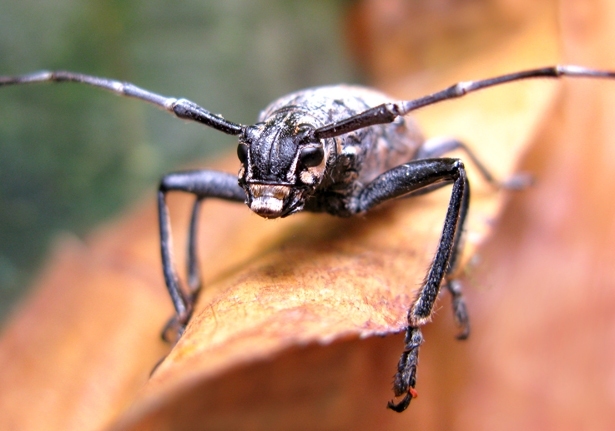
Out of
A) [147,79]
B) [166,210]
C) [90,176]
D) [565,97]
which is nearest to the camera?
[166,210]

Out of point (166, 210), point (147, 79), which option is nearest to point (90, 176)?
point (147, 79)

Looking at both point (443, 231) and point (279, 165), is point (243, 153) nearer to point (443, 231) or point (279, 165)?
point (279, 165)

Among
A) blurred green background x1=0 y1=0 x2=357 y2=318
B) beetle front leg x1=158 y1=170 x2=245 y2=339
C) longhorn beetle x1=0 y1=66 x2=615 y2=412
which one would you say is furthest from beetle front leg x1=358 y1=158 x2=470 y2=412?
blurred green background x1=0 y1=0 x2=357 y2=318

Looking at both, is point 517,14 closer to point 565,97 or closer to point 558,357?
point 565,97

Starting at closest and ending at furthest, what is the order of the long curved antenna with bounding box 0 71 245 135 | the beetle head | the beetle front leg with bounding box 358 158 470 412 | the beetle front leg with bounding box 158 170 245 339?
the beetle front leg with bounding box 358 158 470 412
the beetle head
the long curved antenna with bounding box 0 71 245 135
the beetle front leg with bounding box 158 170 245 339

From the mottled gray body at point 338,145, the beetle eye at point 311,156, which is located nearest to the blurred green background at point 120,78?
the mottled gray body at point 338,145

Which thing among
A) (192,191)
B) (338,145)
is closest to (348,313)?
(338,145)

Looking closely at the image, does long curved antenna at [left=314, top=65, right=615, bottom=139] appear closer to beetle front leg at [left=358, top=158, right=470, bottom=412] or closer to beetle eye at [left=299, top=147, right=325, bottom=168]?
beetle eye at [left=299, top=147, right=325, bottom=168]
